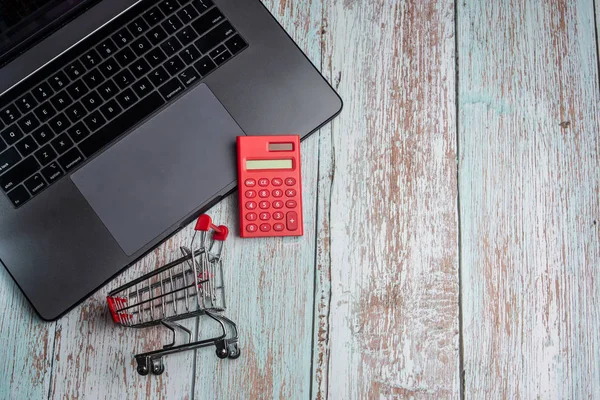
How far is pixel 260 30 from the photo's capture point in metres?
0.84

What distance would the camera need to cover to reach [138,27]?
806 mm

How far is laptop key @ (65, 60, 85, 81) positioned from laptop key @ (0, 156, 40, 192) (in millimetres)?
119

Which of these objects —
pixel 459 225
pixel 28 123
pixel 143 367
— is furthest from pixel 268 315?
pixel 28 123

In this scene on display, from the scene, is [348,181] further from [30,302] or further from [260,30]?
[30,302]

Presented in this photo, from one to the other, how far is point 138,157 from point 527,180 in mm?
555

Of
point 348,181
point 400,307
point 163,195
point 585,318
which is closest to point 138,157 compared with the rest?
point 163,195

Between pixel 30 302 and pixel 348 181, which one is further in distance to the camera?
pixel 348 181

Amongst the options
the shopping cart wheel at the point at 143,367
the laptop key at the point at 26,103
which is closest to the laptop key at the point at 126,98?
the laptop key at the point at 26,103

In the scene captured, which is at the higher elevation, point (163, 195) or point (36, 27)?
point (36, 27)

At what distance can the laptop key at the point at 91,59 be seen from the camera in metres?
0.79

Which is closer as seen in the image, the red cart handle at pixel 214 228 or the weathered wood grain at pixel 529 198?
the red cart handle at pixel 214 228

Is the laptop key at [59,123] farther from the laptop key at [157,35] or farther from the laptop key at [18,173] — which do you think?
the laptop key at [157,35]

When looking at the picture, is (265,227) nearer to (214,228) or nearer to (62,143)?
(214,228)

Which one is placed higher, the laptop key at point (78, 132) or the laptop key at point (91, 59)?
the laptop key at point (91, 59)
